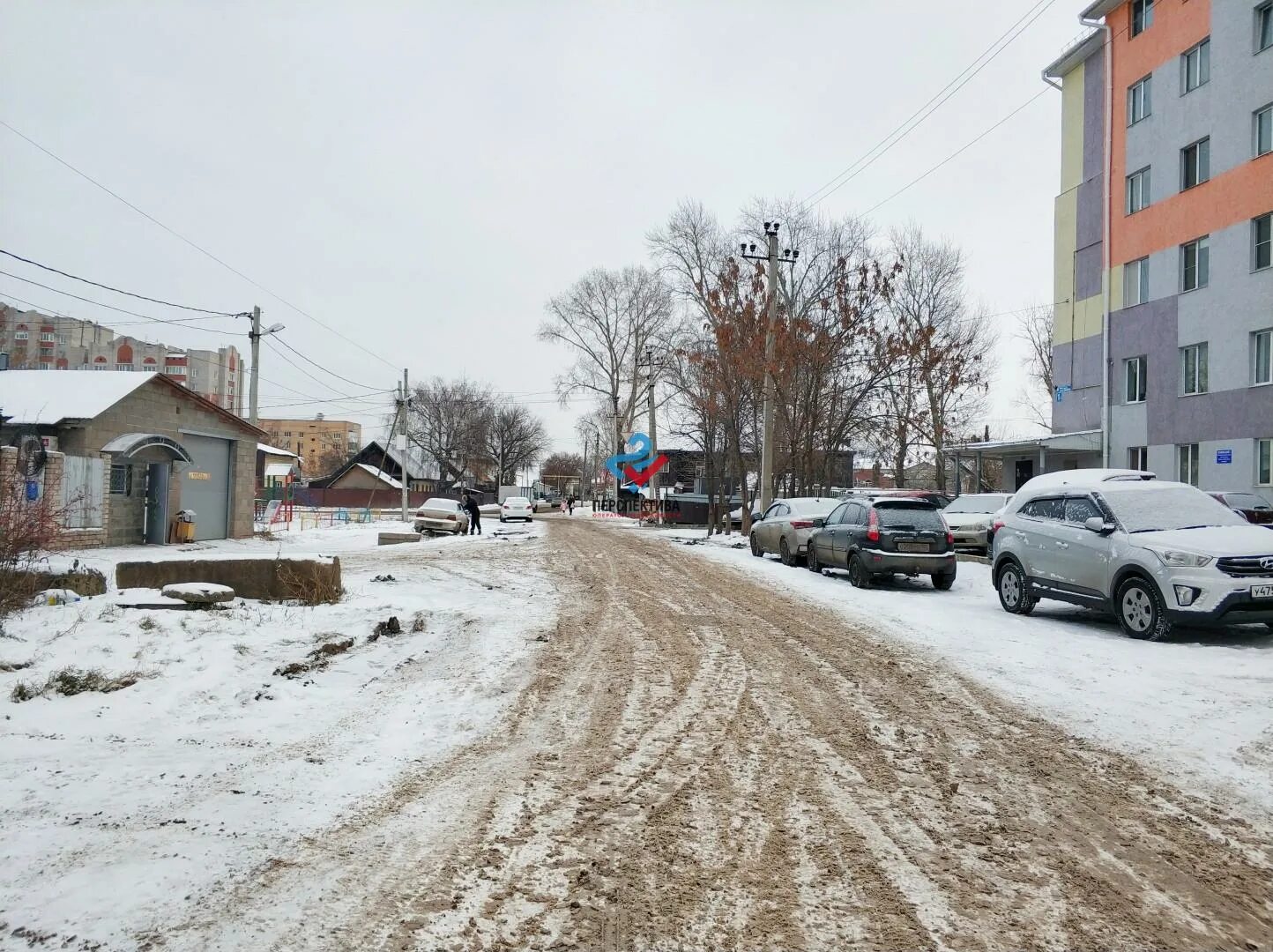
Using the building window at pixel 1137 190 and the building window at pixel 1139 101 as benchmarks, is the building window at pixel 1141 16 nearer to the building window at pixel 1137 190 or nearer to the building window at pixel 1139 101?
the building window at pixel 1139 101

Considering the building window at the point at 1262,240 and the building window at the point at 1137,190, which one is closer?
the building window at the point at 1262,240

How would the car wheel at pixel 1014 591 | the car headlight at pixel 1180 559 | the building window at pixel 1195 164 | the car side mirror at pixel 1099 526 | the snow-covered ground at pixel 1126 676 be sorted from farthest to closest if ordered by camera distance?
1. the building window at pixel 1195 164
2. the car wheel at pixel 1014 591
3. the car side mirror at pixel 1099 526
4. the car headlight at pixel 1180 559
5. the snow-covered ground at pixel 1126 676

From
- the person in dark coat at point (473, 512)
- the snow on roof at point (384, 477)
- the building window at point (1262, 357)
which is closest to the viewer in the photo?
the building window at point (1262, 357)

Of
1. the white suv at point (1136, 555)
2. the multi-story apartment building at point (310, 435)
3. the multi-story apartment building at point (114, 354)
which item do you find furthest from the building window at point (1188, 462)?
the multi-story apartment building at point (310, 435)

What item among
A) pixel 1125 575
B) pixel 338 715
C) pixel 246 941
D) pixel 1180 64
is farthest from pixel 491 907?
pixel 1180 64

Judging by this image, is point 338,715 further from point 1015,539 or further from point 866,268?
point 866,268

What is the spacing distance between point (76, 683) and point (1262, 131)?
28.2m

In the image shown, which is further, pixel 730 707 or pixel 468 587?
pixel 468 587

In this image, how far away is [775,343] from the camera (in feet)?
83.9

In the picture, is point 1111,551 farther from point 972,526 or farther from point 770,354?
point 770,354

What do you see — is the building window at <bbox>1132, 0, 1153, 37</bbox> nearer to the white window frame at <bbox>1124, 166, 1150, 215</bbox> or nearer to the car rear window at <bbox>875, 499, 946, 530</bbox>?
the white window frame at <bbox>1124, 166, 1150, 215</bbox>

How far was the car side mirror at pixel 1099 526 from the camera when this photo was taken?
965 centimetres

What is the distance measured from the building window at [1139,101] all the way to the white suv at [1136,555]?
826 inches

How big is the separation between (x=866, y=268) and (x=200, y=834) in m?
24.7
